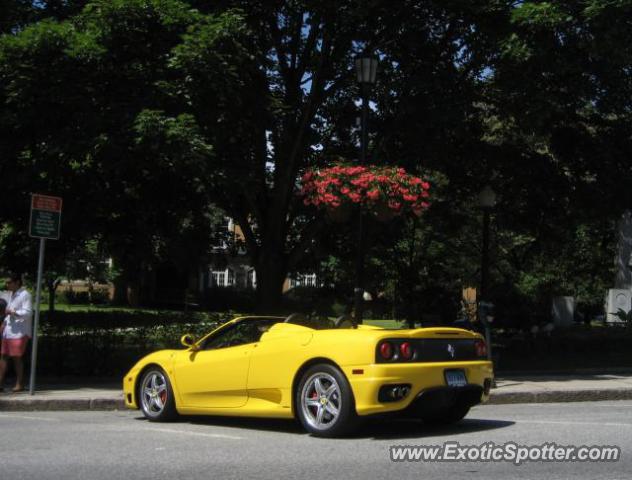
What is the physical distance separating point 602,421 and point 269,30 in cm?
1152

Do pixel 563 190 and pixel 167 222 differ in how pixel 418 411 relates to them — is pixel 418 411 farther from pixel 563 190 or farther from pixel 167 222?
pixel 167 222

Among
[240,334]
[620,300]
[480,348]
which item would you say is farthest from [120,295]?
[480,348]

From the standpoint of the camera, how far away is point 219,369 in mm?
8930

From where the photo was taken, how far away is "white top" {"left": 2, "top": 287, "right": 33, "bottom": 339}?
11.8 metres

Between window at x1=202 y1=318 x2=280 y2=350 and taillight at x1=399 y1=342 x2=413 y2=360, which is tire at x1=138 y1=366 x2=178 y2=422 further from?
taillight at x1=399 y1=342 x2=413 y2=360

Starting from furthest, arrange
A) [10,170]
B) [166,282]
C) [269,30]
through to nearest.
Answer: [166,282], [269,30], [10,170]

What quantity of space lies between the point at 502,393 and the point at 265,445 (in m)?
5.50

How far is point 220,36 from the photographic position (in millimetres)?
12953

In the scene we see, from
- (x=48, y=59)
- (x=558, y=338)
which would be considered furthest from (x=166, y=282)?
(x=48, y=59)

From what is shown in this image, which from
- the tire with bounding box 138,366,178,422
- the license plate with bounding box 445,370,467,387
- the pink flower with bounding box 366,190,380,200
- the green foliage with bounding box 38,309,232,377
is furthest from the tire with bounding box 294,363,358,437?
the green foliage with bounding box 38,309,232,377

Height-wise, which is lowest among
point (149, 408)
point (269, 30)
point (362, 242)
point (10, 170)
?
point (149, 408)

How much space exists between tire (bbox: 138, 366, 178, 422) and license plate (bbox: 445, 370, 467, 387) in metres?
3.30

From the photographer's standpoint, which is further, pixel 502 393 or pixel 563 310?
pixel 563 310

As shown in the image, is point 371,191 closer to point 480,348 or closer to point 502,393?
point 502,393
